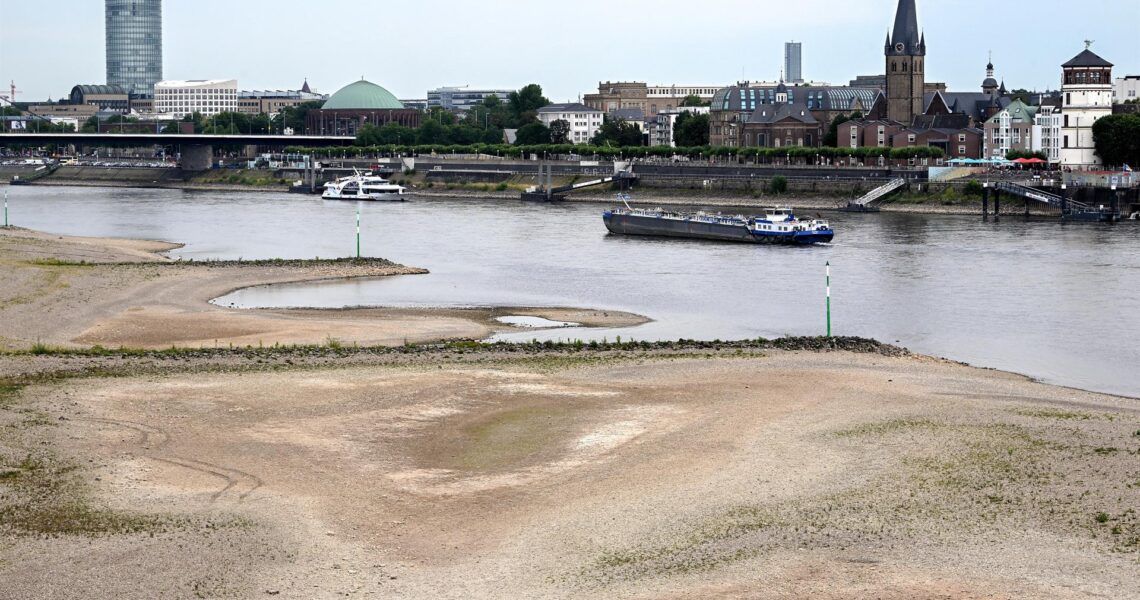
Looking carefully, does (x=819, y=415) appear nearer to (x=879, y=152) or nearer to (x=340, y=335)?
(x=340, y=335)

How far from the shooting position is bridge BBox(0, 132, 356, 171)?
16912 centimetres

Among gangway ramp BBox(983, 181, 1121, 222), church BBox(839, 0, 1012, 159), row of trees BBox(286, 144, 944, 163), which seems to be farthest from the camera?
church BBox(839, 0, 1012, 159)

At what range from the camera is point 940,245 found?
3068 inches

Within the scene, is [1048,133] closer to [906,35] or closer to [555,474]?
[906,35]

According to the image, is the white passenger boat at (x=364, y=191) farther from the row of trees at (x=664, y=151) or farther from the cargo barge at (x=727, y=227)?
the cargo barge at (x=727, y=227)

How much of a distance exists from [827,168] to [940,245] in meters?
45.8

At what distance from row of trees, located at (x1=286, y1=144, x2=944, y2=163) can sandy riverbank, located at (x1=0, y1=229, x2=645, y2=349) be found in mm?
67619

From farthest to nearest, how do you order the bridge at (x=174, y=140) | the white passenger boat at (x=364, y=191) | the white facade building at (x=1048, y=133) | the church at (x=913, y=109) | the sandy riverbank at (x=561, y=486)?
the bridge at (x=174, y=140)
the church at (x=913, y=109)
the white passenger boat at (x=364, y=191)
the white facade building at (x=1048, y=133)
the sandy riverbank at (x=561, y=486)

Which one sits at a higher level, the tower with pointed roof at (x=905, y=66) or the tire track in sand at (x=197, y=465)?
the tower with pointed roof at (x=905, y=66)

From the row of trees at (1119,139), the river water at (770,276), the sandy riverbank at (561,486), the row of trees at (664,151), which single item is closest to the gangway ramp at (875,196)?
the river water at (770,276)

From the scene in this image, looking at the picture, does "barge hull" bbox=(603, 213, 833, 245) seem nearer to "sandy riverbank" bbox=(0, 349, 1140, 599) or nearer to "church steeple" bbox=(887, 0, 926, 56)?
"sandy riverbank" bbox=(0, 349, 1140, 599)

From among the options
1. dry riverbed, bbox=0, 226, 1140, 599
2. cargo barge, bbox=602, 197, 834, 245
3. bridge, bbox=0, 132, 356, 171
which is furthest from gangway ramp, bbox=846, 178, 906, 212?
bridge, bbox=0, 132, 356, 171

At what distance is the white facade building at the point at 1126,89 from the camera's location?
480 feet

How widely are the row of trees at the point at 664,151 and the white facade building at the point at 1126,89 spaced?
29449 millimetres
